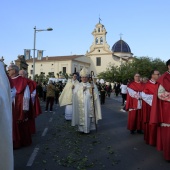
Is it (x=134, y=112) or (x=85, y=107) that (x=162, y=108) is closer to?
(x=134, y=112)

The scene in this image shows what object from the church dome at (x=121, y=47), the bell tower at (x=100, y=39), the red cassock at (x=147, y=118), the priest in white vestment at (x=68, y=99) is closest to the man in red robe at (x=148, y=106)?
the red cassock at (x=147, y=118)

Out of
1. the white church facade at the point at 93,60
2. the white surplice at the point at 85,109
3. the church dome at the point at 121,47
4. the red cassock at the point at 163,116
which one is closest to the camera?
the red cassock at the point at 163,116

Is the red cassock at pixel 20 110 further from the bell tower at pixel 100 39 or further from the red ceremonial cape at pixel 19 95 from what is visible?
the bell tower at pixel 100 39

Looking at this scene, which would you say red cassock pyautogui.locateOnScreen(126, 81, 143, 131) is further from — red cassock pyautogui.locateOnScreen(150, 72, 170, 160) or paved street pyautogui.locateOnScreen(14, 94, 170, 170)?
red cassock pyautogui.locateOnScreen(150, 72, 170, 160)

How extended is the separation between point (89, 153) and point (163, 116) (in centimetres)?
192

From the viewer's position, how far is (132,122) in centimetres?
985

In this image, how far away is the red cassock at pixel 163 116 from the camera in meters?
6.24

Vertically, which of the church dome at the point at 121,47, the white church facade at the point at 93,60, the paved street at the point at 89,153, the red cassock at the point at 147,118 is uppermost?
the church dome at the point at 121,47

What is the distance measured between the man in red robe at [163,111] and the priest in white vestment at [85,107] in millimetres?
3800

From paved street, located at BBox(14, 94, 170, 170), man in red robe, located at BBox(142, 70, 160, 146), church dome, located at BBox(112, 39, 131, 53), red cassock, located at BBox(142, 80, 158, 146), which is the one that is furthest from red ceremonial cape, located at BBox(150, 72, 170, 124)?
church dome, located at BBox(112, 39, 131, 53)

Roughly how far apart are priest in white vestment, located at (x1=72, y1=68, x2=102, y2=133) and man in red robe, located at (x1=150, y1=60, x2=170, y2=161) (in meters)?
3.80

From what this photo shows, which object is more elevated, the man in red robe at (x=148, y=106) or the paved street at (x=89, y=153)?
the man in red robe at (x=148, y=106)

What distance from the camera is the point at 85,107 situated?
1014cm

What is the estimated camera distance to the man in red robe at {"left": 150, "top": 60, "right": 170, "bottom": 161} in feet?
20.5
